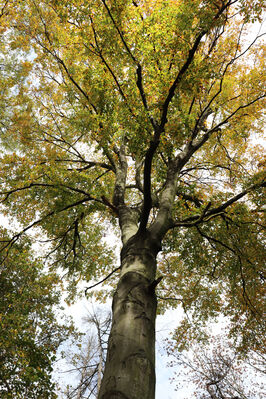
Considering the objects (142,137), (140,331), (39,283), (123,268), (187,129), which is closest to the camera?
(140,331)

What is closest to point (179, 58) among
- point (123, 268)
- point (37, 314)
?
point (123, 268)

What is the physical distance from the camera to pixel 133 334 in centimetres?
205

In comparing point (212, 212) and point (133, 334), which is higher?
point (212, 212)

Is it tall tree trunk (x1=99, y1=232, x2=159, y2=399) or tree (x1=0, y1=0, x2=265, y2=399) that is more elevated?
tree (x1=0, y1=0, x2=265, y2=399)

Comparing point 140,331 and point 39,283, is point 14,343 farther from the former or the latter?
point 140,331

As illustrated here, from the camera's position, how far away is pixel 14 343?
5.80 m

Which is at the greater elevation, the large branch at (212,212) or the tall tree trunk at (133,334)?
the large branch at (212,212)

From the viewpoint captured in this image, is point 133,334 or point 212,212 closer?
point 133,334

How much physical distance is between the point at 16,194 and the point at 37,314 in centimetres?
543

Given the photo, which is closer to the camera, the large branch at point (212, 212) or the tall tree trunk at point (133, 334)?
the tall tree trunk at point (133, 334)

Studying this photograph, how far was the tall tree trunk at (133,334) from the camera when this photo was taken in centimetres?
171

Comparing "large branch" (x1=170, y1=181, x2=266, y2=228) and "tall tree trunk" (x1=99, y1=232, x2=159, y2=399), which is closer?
"tall tree trunk" (x1=99, y1=232, x2=159, y2=399)

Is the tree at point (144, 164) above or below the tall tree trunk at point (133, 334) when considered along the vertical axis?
above

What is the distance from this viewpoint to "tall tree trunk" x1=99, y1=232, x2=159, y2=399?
5.61ft
